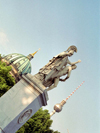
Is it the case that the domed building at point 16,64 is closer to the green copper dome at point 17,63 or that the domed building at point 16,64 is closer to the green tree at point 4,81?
the green copper dome at point 17,63

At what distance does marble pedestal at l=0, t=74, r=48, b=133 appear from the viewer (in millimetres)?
5309

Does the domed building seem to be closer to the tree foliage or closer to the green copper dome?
the green copper dome

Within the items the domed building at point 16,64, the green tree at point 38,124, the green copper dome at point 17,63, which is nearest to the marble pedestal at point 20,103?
the green tree at point 38,124

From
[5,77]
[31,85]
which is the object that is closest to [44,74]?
[31,85]

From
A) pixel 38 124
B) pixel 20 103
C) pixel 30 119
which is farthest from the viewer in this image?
pixel 38 124

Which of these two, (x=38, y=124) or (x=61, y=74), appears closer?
(x=61, y=74)

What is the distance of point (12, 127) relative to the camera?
5461mm

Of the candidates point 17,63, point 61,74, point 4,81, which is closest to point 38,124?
point 4,81

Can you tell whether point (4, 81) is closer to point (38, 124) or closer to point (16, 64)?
point (38, 124)

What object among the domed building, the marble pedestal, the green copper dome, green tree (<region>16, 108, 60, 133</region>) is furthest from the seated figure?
the green copper dome

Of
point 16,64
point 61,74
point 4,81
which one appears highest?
point 4,81

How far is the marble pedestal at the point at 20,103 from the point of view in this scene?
531 centimetres

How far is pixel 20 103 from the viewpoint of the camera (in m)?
5.72

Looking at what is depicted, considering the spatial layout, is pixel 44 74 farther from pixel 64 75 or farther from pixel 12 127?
pixel 12 127
